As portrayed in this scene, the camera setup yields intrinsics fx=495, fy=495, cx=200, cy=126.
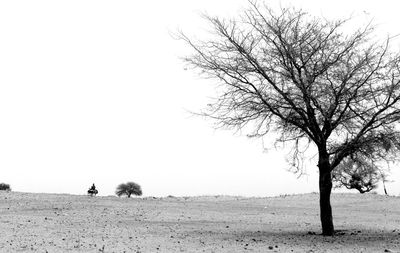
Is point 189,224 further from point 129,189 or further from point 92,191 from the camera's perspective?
point 129,189

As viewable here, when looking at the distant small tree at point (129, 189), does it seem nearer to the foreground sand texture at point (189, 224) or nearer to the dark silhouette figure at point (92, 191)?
the foreground sand texture at point (189, 224)

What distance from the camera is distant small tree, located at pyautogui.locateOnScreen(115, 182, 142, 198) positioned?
149ft

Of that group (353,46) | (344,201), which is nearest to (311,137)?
(353,46)

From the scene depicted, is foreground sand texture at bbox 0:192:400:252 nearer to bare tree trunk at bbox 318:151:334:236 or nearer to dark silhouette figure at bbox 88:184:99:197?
bare tree trunk at bbox 318:151:334:236

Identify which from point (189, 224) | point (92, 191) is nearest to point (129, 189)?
point (92, 191)

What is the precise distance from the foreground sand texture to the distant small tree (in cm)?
1818

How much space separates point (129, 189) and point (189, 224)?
28.5 m

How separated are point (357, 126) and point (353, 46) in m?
2.66

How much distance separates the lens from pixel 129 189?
4575 centimetres

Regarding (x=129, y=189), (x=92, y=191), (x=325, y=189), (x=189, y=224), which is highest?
(x=129, y=189)

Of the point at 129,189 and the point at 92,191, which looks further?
the point at 129,189

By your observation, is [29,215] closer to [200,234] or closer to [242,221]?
[200,234]

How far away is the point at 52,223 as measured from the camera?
656 inches

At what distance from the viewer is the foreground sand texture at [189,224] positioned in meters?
13.2
